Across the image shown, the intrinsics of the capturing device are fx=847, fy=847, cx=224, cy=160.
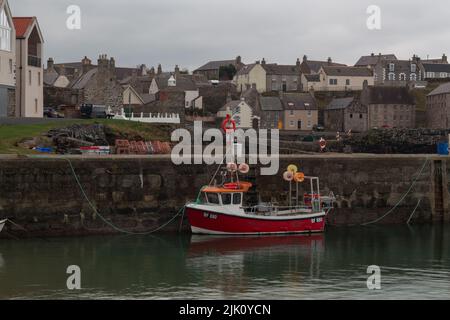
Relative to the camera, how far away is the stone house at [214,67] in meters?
116

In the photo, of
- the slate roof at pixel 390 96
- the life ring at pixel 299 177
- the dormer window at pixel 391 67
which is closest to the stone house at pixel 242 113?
the slate roof at pixel 390 96

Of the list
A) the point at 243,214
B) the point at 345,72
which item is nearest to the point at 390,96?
the point at 345,72

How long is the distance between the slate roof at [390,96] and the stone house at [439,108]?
225cm

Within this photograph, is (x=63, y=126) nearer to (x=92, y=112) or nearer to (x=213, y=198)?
(x=92, y=112)

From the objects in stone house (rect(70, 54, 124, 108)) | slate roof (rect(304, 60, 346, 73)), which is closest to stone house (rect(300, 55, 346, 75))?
slate roof (rect(304, 60, 346, 73))

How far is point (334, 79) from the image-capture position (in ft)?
325

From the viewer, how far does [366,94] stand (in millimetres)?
83062

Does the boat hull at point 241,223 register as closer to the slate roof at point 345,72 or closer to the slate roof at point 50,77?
the slate roof at point 50,77

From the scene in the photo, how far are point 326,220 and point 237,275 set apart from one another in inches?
435

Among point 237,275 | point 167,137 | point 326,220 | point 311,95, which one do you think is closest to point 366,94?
point 311,95

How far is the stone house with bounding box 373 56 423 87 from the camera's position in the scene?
102938 mm

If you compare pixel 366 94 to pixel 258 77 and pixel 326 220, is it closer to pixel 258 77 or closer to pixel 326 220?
pixel 258 77

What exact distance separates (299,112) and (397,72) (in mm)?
27671
